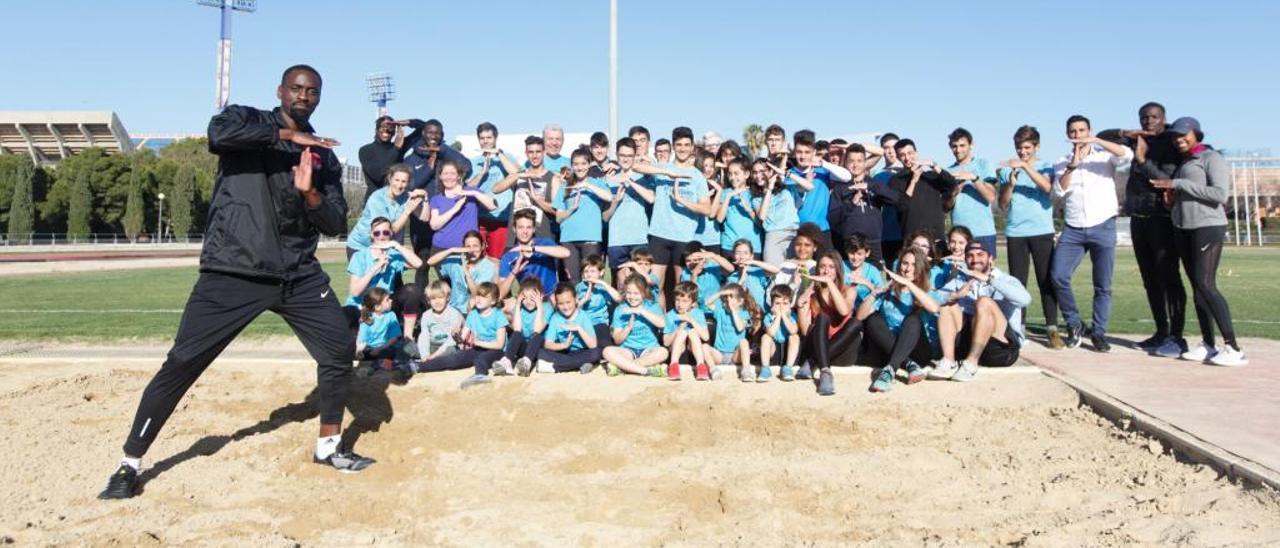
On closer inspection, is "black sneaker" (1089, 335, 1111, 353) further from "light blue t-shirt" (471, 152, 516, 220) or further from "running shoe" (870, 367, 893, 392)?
"light blue t-shirt" (471, 152, 516, 220)

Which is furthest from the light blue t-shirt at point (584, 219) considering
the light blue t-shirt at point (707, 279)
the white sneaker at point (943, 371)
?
the white sneaker at point (943, 371)

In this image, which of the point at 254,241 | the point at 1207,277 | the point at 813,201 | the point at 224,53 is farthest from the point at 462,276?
the point at 224,53

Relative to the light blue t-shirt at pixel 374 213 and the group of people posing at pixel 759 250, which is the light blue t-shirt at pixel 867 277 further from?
the light blue t-shirt at pixel 374 213

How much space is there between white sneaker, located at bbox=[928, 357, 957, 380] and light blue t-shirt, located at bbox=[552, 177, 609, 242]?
3.31m

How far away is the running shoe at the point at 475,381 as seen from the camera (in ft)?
20.1

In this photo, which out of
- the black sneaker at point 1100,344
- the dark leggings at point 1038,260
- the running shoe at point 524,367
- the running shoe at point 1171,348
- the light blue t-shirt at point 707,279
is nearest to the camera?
the running shoe at point 524,367

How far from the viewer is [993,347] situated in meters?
6.22

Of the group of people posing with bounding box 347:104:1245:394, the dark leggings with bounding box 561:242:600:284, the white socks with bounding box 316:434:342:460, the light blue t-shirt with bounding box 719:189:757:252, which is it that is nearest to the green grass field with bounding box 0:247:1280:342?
the group of people posing with bounding box 347:104:1245:394

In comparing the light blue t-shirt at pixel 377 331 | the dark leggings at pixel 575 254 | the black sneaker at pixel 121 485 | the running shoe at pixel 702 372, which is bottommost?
the black sneaker at pixel 121 485

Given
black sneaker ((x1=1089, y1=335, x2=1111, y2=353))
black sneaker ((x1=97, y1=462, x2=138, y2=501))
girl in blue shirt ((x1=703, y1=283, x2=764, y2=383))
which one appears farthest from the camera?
black sneaker ((x1=1089, y1=335, x2=1111, y2=353))

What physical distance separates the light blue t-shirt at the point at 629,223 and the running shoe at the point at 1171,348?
4540 millimetres

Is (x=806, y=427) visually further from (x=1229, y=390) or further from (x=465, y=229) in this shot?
(x=465, y=229)

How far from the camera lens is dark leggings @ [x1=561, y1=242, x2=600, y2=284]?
775 cm

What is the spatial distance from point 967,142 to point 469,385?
497 centimetres
